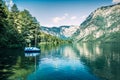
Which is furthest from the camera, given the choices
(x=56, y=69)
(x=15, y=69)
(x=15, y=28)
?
(x=15, y=28)

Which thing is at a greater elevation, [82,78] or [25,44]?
[25,44]

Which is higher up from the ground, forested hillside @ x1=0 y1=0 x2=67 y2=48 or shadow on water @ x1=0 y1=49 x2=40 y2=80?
forested hillside @ x1=0 y1=0 x2=67 y2=48

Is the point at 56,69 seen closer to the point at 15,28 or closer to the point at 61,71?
the point at 61,71

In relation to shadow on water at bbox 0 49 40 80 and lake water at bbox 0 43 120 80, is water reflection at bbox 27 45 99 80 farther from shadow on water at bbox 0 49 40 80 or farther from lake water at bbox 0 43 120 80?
shadow on water at bbox 0 49 40 80

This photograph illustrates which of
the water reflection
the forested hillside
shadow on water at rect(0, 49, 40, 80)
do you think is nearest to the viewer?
shadow on water at rect(0, 49, 40, 80)

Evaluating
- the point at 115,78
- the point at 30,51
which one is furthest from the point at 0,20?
the point at 115,78

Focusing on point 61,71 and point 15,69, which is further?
point 61,71

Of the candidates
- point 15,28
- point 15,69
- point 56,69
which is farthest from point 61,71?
point 15,28

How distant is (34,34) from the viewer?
553ft

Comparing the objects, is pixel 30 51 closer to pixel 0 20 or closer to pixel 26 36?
pixel 0 20

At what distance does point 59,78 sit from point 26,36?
105877 mm

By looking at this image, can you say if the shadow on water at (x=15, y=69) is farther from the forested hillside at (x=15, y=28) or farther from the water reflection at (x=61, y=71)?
the forested hillside at (x=15, y=28)

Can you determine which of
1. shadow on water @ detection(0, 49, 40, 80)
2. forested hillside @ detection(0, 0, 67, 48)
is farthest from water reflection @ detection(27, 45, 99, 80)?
forested hillside @ detection(0, 0, 67, 48)

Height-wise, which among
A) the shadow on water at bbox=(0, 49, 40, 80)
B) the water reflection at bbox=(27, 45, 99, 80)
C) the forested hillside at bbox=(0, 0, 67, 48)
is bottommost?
the water reflection at bbox=(27, 45, 99, 80)
